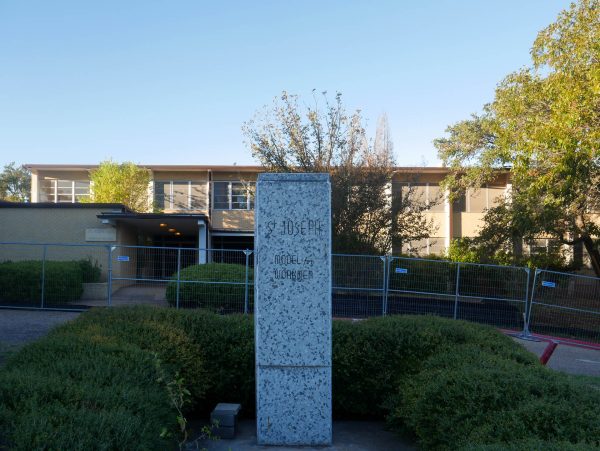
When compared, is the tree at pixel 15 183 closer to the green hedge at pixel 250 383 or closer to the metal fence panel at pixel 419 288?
the metal fence panel at pixel 419 288

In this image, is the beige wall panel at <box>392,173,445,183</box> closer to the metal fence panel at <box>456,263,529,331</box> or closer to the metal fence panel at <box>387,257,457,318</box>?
the metal fence panel at <box>387,257,457,318</box>

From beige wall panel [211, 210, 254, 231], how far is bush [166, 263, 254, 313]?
15469 mm

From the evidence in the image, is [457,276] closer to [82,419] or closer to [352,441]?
[352,441]

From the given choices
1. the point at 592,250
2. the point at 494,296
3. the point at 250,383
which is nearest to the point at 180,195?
the point at 494,296

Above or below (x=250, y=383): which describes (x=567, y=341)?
below

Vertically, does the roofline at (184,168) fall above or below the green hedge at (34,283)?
above

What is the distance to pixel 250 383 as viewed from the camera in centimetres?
781

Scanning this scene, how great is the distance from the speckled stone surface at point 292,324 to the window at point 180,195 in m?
27.7

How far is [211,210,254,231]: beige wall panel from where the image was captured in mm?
33812

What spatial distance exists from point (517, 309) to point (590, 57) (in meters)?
6.92

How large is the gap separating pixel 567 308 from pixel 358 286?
5.68m

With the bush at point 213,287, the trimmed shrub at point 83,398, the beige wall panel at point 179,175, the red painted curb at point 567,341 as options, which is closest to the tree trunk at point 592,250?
the red painted curb at point 567,341

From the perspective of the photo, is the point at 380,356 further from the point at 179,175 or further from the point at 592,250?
the point at 179,175

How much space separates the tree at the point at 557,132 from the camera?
51.7 feet
